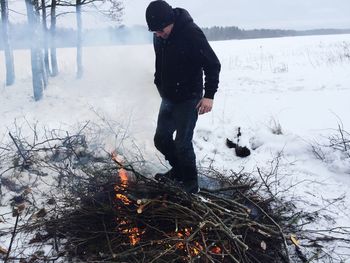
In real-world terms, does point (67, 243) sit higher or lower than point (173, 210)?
lower

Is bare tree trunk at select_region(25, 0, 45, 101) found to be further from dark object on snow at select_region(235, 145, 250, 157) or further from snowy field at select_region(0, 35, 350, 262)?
dark object on snow at select_region(235, 145, 250, 157)

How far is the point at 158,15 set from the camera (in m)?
3.27

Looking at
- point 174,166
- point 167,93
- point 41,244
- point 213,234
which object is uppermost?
point 167,93

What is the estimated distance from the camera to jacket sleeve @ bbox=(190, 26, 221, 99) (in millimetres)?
3387

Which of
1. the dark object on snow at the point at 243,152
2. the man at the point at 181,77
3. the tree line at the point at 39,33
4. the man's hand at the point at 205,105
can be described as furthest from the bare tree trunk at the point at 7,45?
the man's hand at the point at 205,105

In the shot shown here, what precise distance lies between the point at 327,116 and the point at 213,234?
4757mm

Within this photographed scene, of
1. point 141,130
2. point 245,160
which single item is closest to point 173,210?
point 245,160

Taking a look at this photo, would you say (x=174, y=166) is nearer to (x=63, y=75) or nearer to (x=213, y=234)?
(x=213, y=234)

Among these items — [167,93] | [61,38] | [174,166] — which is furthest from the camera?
[61,38]

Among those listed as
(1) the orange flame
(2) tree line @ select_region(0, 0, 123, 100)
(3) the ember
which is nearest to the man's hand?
(3) the ember

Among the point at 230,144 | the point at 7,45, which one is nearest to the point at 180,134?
the point at 230,144

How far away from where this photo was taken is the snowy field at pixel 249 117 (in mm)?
4727

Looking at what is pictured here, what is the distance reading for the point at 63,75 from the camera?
17.0 metres

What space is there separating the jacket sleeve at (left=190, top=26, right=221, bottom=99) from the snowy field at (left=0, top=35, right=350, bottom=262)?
5.42 ft
